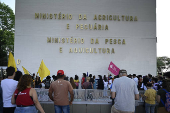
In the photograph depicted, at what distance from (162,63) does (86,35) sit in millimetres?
57544

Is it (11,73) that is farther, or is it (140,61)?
(140,61)

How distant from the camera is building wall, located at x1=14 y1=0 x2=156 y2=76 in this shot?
59.6ft

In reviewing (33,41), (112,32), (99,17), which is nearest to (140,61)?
(112,32)

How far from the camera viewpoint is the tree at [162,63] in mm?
66562

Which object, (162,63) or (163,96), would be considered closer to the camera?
(163,96)

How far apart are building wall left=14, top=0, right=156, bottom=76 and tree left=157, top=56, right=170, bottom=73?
51.1 meters

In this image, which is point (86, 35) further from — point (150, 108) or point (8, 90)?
point (8, 90)

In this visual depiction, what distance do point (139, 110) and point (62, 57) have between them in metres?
11.2

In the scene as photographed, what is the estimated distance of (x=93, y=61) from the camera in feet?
59.7

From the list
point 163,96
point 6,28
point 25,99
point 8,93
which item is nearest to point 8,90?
point 8,93

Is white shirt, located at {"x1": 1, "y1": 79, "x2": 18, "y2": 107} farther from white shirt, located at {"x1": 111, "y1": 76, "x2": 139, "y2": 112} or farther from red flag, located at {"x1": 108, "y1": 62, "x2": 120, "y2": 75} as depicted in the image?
red flag, located at {"x1": 108, "y1": 62, "x2": 120, "y2": 75}

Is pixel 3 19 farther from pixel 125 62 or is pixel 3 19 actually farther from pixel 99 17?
pixel 125 62

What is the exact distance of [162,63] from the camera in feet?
225

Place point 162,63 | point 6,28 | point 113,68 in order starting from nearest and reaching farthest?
point 113,68 < point 6,28 < point 162,63
